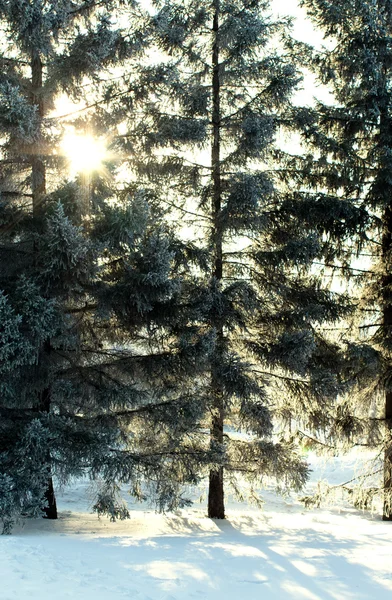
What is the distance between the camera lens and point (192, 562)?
5965mm

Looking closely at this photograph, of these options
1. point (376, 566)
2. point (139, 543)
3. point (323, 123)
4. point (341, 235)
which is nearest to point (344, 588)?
point (376, 566)

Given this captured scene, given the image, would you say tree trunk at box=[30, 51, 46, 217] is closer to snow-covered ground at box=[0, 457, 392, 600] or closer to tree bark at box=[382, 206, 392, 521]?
snow-covered ground at box=[0, 457, 392, 600]

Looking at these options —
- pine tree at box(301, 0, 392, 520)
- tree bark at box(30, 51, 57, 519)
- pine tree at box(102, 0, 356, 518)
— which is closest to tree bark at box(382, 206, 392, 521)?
pine tree at box(301, 0, 392, 520)

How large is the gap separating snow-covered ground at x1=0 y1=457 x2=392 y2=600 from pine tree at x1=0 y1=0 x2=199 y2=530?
99 cm

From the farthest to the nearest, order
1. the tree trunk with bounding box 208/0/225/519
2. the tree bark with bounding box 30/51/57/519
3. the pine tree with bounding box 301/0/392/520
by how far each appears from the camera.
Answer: the pine tree with bounding box 301/0/392/520 → the tree trunk with bounding box 208/0/225/519 → the tree bark with bounding box 30/51/57/519

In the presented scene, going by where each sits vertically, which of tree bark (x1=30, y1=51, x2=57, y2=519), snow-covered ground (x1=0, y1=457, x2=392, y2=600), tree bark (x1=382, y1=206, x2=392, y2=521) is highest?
tree bark (x1=30, y1=51, x2=57, y2=519)

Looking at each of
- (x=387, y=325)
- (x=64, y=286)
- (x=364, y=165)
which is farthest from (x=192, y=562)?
(x=364, y=165)

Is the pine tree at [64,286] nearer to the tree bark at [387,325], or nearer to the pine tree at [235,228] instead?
the pine tree at [235,228]

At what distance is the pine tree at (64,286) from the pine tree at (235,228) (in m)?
0.68

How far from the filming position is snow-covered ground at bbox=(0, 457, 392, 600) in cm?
484

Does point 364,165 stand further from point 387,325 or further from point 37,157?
point 37,157

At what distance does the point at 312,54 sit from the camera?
1070 cm

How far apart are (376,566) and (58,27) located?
8.81 meters

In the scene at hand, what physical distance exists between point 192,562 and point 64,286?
13.7 ft
